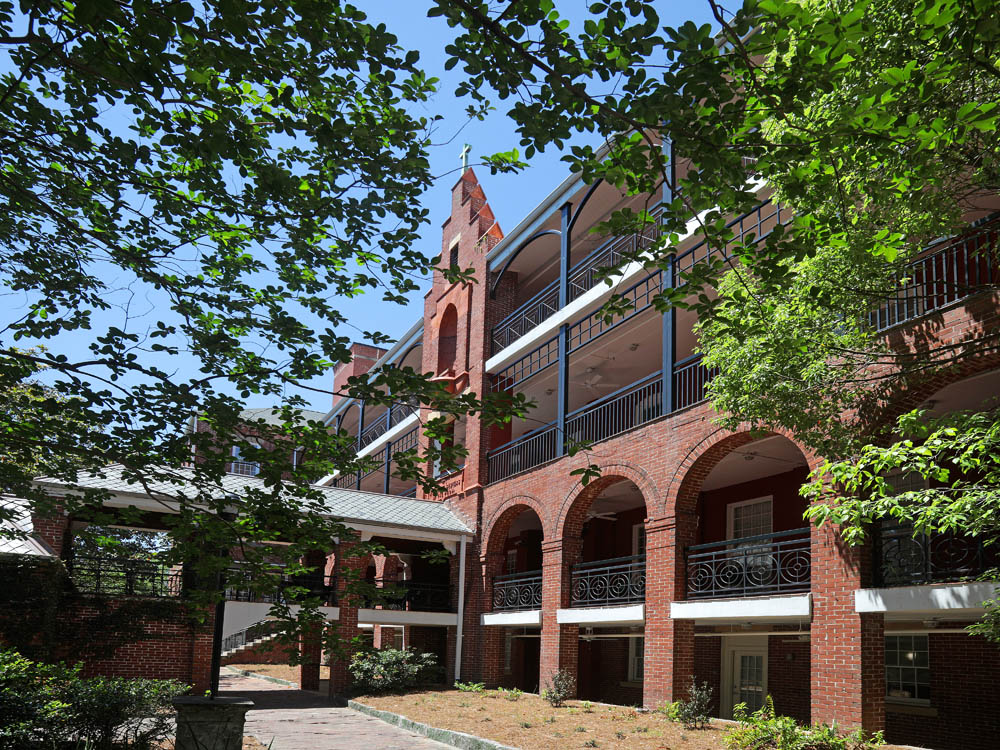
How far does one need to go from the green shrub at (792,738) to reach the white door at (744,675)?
6866 mm

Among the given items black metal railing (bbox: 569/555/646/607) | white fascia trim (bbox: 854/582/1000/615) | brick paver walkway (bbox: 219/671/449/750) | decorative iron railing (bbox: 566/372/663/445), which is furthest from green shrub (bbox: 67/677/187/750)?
decorative iron railing (bbox: 566/372/663/445)

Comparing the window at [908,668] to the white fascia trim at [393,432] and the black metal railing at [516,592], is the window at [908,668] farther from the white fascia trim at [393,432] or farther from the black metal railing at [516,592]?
the white fascia trim at [393,432]

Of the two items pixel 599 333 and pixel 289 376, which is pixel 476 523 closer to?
Answer: pixel 599 333

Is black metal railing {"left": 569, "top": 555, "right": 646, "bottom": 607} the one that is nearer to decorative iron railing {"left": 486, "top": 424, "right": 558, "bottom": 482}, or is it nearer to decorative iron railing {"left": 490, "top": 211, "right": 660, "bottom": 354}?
decorative iron railing {"left": 486, "top": 424, "right": 558, "bottom": 482}

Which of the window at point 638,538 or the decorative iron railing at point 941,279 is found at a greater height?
the decorative iron railing at point 941,279

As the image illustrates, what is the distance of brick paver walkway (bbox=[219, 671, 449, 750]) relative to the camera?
43.4 ft

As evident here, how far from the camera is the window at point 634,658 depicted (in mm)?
20891

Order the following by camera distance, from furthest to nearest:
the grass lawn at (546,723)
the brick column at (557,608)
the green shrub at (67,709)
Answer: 1. the brick column at (557,608)
2. the grass lawn at (546,723)
3. the green shrub at (67,709)

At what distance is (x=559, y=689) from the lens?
1681 centimetres

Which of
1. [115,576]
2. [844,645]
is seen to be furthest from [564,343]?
[115,576]

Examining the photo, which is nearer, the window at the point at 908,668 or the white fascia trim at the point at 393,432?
the window at the point at 908,668

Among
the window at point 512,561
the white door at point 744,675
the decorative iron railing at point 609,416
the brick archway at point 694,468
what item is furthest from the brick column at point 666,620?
the window at point 512,561

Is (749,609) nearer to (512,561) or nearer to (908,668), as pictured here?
(908,668)

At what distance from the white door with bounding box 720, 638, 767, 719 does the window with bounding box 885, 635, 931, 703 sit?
2988 millimetres
